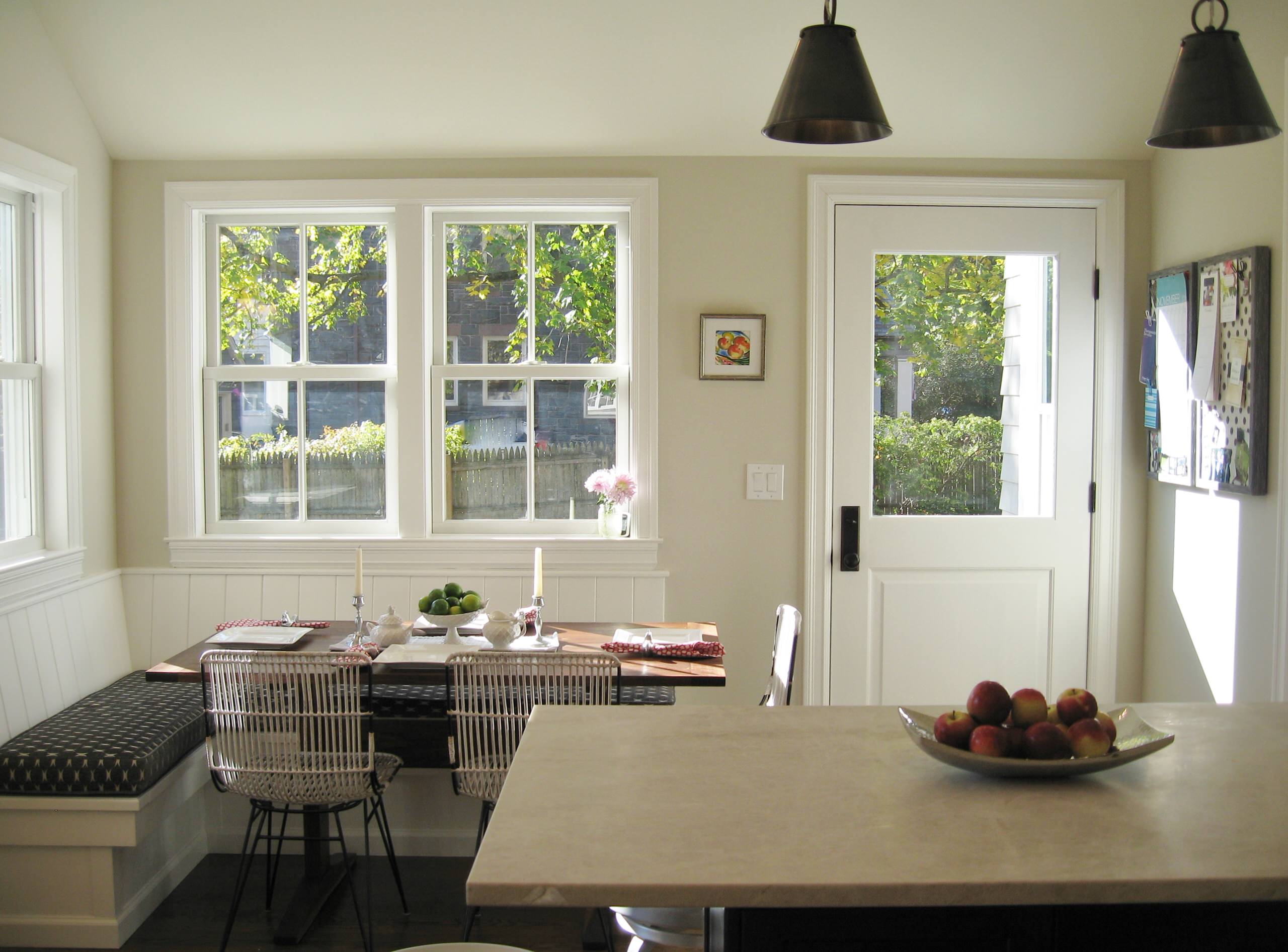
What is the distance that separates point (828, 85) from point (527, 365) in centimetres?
222

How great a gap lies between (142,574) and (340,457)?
795mm

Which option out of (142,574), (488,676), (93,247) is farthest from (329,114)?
(488,676)

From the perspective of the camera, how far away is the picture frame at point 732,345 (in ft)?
12.3

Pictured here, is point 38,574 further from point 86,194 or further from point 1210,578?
point 1210,578

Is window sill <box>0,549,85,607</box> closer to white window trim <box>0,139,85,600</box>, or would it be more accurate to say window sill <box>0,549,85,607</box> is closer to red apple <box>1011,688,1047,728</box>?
white window trim <box>0,139,85,600</box>

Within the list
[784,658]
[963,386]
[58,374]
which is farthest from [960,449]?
[58,374]

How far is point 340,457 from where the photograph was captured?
3.92 metres

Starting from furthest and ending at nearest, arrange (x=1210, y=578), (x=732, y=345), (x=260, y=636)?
(x=732, y=345) < (x=1210, y=578) < (x=260, y=636)

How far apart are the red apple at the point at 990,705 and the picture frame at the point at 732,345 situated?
7.41ft

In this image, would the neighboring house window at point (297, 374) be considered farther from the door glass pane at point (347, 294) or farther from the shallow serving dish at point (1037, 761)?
the shallow serving dish at point (1037, 761)

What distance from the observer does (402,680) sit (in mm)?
2908

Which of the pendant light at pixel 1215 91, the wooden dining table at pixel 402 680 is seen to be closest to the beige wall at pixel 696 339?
the wooden dining table at pixel 402 680

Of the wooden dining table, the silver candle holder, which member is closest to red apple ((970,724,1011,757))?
the wooden dining table

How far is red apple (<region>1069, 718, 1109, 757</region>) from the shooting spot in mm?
1523
